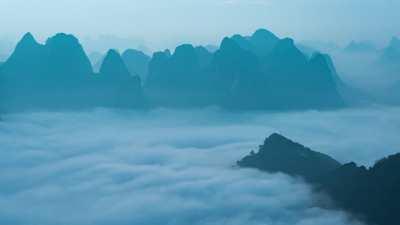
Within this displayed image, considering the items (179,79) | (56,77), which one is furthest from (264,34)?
(56,77)

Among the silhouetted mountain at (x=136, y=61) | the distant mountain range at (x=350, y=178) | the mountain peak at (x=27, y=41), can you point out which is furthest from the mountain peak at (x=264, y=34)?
the distant mountain range at (x=350, y=178)

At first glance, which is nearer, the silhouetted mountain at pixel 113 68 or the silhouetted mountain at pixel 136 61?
the silhouetted mountain at pixel 113 68

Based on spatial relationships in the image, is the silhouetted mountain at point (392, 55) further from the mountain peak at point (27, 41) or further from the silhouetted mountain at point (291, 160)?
the silhouetted mountain at point (291, 160)

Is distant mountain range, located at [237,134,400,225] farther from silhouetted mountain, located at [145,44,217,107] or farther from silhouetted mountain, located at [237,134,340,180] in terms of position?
silhouetted mountain, located at [145,44,217,107]

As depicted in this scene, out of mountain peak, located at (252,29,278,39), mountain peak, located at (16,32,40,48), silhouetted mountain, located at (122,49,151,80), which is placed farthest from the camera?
mountain peak, located at (252,29,278,39)

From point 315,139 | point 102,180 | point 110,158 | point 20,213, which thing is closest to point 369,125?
point 315,139

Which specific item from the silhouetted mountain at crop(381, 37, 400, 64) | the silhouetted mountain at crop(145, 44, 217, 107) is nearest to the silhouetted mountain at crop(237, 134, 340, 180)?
the silhouetted mountain at crop(145, 44, 217, 107)

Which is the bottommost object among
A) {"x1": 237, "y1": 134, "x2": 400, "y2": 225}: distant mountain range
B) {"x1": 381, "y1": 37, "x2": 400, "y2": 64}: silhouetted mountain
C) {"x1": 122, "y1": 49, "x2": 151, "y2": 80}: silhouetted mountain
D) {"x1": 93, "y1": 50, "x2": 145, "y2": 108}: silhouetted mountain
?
{"x1": 237, "y1": 134, "x2": 400, "y2": 225}: distant mountain range
